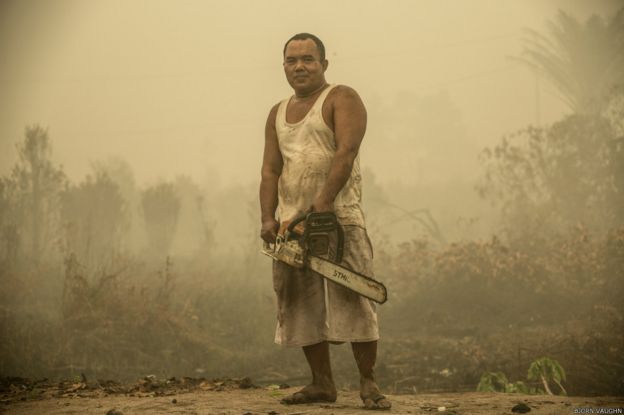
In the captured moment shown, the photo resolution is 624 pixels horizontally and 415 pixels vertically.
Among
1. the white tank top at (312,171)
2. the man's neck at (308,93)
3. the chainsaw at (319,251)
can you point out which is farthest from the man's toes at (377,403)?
the man's neck at (308,93)

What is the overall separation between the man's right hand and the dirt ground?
2.86 feet

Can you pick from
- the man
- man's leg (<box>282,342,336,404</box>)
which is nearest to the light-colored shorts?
the man

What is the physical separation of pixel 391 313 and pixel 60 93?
10585mm

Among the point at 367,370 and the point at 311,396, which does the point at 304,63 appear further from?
the point at 311,396

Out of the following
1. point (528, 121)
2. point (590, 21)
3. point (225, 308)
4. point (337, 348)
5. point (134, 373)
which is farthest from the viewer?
point (528, 121)

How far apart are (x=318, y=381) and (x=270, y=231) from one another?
87 cm

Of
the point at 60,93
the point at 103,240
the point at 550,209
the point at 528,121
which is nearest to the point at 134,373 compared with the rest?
the point at 103,240

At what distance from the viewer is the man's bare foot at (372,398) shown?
307 centimetres

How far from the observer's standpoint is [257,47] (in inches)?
808

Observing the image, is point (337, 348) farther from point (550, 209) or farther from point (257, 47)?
point (257, 47)

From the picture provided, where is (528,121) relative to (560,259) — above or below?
above

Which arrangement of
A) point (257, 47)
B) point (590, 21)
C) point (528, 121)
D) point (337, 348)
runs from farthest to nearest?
point (257, 47) → point (528, 121) → point (590, 21) → point (337, 348)

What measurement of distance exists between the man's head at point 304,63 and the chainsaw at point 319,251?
77 cm

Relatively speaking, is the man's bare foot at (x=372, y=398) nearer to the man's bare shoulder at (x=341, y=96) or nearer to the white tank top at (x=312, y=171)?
the white tank top at (x=312, y=171)
